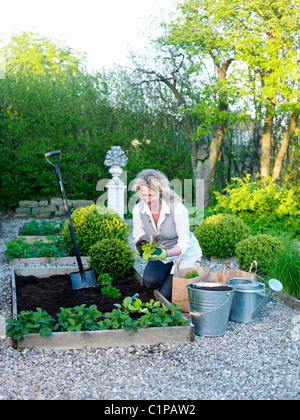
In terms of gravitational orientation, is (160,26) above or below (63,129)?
above

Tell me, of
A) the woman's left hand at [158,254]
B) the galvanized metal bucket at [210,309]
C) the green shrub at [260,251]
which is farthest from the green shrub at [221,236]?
the galvanized metal bucket at [210,309]

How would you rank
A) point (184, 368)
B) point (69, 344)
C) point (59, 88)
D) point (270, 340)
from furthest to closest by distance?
point (59, 88)
point (270, 340)
point (69, 344)
point (184, 368)

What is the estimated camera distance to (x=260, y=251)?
4410 mm

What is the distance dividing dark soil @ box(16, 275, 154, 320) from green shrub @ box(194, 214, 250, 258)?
49.3 inches

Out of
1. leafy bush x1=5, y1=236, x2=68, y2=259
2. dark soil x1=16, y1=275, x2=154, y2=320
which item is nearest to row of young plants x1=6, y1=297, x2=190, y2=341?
dark soil x1=16, y1=275, x2=154, y2=320

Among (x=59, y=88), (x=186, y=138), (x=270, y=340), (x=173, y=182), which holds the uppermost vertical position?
(x=59, y=88)

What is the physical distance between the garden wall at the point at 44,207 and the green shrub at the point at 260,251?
18.0 feet

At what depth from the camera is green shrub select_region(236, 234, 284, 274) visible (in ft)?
14.4

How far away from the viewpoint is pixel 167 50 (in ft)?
30.8

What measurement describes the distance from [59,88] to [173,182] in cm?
337

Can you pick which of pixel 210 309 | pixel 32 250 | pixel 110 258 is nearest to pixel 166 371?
pixel 210 309

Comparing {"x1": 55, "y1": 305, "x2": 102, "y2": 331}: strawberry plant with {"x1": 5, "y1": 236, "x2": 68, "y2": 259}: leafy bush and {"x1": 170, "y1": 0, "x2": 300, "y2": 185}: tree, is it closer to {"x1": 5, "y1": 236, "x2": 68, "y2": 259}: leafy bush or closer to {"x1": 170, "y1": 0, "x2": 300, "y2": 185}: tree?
{"x1": 5, "y1": 236, "x2": 68, "y2": 259}: leafy bush
